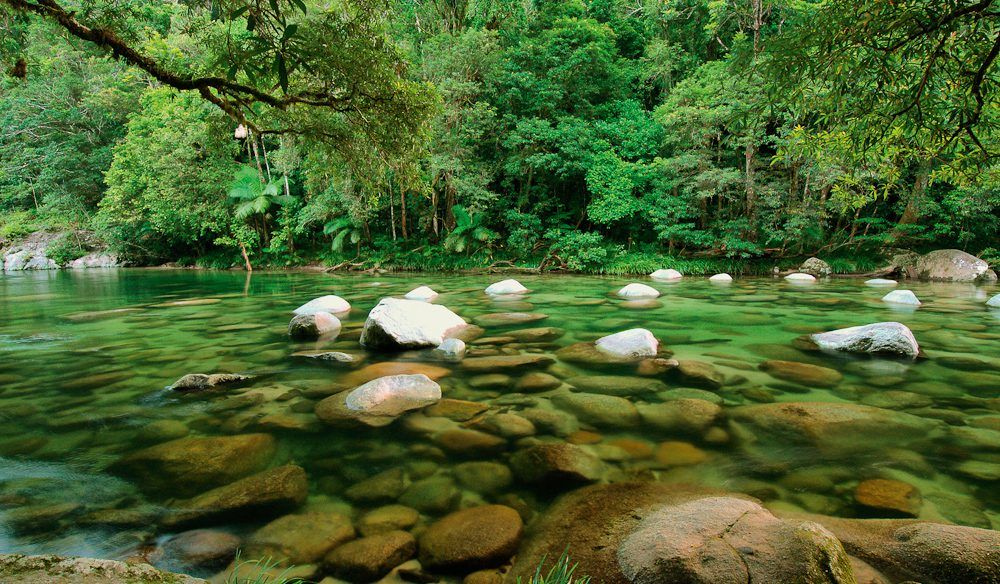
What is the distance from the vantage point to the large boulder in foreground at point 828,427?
8.84 ft

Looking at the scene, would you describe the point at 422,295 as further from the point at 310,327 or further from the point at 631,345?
the point at 631,345

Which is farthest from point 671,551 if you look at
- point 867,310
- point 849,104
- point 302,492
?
point 867,310

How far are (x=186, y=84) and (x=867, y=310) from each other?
1005 cm

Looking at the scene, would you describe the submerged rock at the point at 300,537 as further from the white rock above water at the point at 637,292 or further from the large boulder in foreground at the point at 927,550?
the white rock above water at the point at 637,292

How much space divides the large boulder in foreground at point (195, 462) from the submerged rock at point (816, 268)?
1698cm

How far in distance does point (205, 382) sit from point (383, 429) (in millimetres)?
1909

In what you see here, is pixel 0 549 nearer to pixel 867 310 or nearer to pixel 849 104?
pixel 849 104

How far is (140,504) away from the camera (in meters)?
2.11

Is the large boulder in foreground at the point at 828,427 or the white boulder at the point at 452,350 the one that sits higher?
the white boulder at the point at 452,350

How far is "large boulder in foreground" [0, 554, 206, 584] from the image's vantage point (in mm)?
1196

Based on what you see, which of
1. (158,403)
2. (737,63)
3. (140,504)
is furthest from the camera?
(158,403)

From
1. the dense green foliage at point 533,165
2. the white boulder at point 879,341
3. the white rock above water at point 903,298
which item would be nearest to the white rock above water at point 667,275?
the dense green foliage at point 533,165

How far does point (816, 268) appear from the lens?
49.7ft

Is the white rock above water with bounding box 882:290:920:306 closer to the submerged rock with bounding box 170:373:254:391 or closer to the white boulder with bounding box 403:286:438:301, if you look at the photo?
the white boulder with bounding box 403:286:438:301
